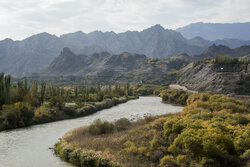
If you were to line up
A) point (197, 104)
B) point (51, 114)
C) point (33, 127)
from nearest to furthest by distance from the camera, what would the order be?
point (33, 127)
point (197, 104)
point (51, 114)

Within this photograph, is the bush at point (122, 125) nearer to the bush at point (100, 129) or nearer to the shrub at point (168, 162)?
the bush at point (100, 129)

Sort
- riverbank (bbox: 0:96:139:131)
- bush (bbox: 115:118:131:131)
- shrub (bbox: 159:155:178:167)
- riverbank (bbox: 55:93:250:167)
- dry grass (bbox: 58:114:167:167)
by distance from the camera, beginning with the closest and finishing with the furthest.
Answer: riverbank (bbox: 55:93:250:167) → shrub (bbox: 159:155:178:167) → dry grass (bbox: 58:114:167:167) → bush (bbox: 115:118:131:131) → riverbank (bbox: 0:96:139:131)

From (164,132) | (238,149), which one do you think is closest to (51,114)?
(164,132)

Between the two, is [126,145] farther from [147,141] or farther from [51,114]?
[51,114]

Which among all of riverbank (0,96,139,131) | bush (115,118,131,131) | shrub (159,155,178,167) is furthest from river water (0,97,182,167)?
shrub (159,155,178,167)

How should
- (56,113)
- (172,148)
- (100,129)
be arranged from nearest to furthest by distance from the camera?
(172,148) < (100,129) < (56,113)

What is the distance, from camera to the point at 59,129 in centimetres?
5353

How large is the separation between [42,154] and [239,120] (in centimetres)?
2800

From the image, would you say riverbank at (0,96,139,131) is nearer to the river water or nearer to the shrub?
the river water

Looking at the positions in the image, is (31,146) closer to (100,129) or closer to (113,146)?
(100,129)

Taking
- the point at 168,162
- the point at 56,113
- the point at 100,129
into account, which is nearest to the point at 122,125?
the point at 100,129

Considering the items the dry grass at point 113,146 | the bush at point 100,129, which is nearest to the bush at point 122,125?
the bush at point 100,129

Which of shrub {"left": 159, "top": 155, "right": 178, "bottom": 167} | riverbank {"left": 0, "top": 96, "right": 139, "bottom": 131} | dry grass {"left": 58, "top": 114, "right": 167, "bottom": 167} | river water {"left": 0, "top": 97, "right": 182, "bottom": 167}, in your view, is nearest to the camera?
shrub {"left": 159, "top": 155, "right": 178, "bottom": 167}

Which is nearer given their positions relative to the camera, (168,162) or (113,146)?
(168,162)
